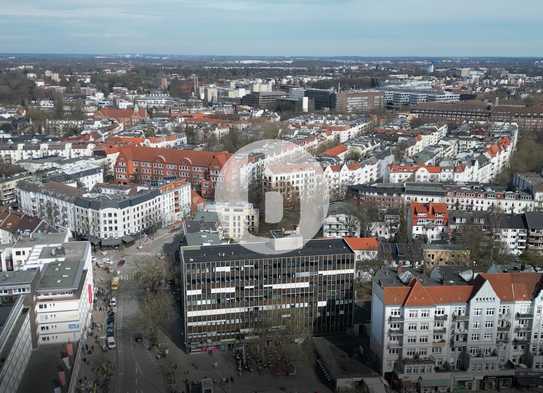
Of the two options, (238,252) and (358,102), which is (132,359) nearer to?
(238,252)

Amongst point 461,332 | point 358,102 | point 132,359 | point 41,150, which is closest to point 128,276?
point 132,359

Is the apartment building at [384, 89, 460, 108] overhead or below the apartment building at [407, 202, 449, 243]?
overhead

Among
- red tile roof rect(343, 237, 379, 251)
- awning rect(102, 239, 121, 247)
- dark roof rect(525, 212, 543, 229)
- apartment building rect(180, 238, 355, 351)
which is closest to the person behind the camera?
apartment building rect(180, 238, 355, 351)

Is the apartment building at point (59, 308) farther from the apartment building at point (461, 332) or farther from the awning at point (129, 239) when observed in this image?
the awning at point (129, 239)

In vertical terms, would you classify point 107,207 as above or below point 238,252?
below

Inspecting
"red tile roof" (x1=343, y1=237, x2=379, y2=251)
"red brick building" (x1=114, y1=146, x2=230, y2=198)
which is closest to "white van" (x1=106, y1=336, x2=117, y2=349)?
"red tile roof" (x1=343, y1=237, x2=379, y2=251)

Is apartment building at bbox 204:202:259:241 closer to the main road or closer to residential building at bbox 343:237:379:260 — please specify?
residential building at bbox 343:237:379:260

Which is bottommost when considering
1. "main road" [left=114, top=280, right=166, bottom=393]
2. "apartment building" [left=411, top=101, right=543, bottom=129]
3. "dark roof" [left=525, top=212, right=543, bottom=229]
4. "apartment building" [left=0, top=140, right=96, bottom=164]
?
"main road" [left=114, top=280, right=166, bottom=393]
